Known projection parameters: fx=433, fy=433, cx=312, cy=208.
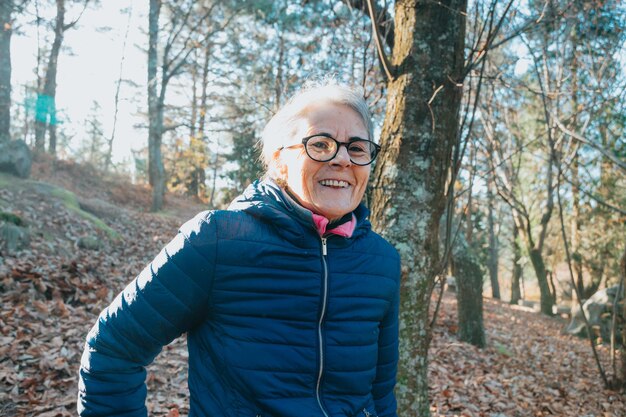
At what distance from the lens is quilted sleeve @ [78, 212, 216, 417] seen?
1.38 metres

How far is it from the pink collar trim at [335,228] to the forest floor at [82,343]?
8.88 ft

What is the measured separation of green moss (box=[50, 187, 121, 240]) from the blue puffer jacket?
27.9 ft

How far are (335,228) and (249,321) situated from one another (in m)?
0.49

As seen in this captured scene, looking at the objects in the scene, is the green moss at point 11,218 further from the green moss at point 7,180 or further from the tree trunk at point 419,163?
the tree trunk at point 419,163

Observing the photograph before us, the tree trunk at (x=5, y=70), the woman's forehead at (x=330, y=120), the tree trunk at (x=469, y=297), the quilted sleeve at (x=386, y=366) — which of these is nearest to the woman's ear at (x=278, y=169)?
the woman's forehead at (x=330, y=120)

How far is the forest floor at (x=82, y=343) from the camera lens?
387 cm

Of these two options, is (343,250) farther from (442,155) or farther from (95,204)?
(95,204)

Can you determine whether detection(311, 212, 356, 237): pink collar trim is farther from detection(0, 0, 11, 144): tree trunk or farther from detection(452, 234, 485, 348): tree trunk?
detection(0, 0, 11, 144): tree trunk

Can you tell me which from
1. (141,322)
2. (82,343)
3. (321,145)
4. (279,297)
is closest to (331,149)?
(321,145)

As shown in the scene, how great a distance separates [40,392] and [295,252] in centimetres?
327

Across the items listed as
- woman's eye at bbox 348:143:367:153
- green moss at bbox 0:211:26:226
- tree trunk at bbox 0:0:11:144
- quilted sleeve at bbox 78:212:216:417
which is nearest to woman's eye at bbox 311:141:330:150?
woman's eye at bbox 348:143:367:153

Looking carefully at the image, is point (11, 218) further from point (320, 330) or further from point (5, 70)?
point (5, 70)

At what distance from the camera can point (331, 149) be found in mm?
1701

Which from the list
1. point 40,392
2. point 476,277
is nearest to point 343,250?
point 40,392
